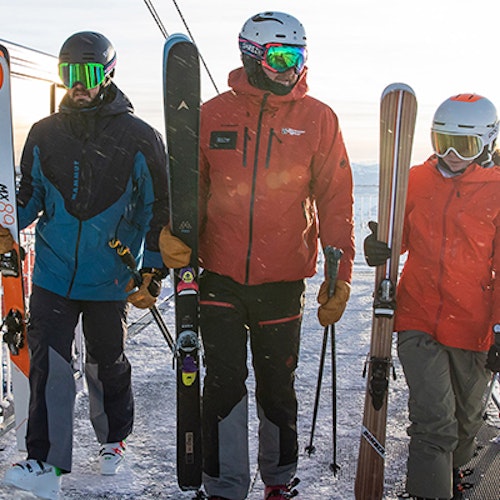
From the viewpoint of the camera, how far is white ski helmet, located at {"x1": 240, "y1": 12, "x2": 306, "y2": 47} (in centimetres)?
318

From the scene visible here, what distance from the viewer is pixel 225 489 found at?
3254 millimetres

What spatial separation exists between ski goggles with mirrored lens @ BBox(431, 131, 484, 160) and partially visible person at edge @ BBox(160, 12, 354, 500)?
18.5 inches

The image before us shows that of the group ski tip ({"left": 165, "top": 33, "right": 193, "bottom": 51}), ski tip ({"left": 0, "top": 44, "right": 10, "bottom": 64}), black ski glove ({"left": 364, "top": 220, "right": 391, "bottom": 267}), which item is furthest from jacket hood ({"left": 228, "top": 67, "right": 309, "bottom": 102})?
ski tip ({"left": 0, "top": 44, "right": 10, "bottom": 64})

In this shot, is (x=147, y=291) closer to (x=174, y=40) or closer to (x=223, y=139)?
(x=223, y=139)

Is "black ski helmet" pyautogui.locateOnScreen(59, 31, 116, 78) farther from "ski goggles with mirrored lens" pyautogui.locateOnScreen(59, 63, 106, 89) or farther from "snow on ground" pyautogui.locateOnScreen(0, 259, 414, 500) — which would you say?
"snow on ground" pyautogui.locateOnScreen(0, 259, 414, 500)

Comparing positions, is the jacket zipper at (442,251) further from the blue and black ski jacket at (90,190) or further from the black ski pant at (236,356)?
the blue and black ski jacket at (90,190)

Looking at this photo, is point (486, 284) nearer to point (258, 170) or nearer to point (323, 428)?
point (258, 170)

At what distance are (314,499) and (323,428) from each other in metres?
0.92

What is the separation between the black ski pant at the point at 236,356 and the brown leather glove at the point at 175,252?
124 mm

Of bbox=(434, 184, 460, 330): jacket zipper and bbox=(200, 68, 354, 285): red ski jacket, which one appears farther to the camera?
bbox=(434, 184, 460, 330): jacket zipper

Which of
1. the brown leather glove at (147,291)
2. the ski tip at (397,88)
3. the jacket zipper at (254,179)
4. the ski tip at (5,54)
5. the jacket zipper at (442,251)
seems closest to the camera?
the jacket zipper at (254,179)

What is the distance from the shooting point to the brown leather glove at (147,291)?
11.4 ft

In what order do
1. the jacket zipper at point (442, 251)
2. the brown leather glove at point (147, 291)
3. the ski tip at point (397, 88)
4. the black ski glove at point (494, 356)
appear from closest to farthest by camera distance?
the black ski glove at point (494, 356), the jacket zipper at point (442, 251), the brown leather glove at point (147, 291), the ski tip at point (397, 88)

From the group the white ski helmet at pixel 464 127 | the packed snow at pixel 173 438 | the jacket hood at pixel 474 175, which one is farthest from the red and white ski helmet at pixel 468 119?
the packed snow at pixel 173 438
